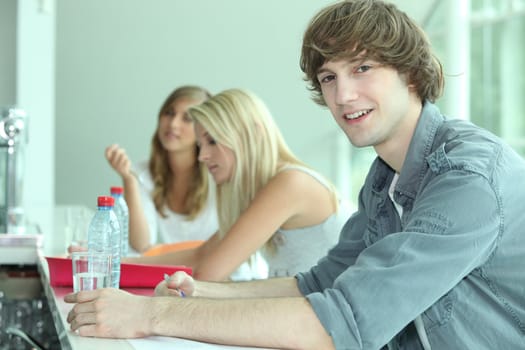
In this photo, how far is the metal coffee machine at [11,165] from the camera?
2984 mm

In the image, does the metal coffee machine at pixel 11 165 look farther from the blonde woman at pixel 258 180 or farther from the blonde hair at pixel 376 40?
the blonde hair at pixel 376 40

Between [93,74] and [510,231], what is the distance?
21.6 ft

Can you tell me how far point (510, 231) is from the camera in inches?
A: 55.3

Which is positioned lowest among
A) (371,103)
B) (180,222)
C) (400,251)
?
(180,222)

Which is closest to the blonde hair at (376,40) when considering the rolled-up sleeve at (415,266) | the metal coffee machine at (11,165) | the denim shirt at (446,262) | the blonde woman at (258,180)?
the denim shirt at (446,262)

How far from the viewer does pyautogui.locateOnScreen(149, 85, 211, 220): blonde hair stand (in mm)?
3668

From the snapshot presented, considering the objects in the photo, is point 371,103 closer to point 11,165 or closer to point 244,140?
point 244,140

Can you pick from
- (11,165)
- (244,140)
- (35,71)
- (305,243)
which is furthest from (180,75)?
(305,243)

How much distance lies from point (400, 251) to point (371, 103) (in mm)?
375

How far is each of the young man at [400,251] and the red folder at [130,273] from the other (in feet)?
1.18

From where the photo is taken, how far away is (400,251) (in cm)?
133

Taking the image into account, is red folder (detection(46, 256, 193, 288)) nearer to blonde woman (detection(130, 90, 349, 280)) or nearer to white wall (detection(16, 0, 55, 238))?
blonde woman (detection(130, 90, 349, 280))

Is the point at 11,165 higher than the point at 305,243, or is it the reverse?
the point at 11,165

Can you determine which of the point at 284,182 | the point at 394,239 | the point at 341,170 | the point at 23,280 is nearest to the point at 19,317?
the point at 23,280
